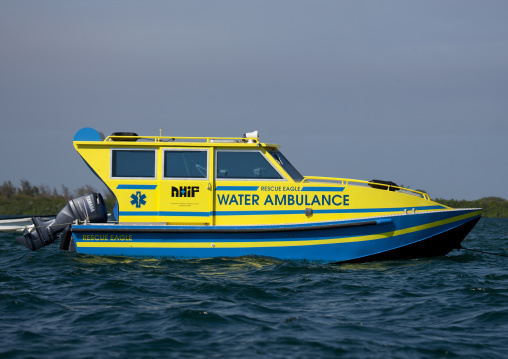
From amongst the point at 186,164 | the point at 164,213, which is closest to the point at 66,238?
the point at 164,213

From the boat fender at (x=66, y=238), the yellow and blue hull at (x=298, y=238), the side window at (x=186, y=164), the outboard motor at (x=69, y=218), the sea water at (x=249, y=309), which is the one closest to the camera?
the sea water at (x=249, y=309)

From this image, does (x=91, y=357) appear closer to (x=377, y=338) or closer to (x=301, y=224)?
(x=377, y=338)

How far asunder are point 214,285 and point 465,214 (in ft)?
15.8

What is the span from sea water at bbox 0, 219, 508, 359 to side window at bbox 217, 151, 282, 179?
1.49 m

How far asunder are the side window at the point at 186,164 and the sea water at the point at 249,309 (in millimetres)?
1559

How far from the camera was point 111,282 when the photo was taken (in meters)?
8.74

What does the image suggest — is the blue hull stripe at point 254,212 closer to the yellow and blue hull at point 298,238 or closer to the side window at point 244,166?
the yellow and blue hull at point 298,238

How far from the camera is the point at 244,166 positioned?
10.8 metres

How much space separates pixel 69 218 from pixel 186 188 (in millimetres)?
2308

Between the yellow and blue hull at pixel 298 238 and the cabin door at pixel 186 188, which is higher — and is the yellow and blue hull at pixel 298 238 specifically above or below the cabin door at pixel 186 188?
below

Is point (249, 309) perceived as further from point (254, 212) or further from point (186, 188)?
point (186, 188)

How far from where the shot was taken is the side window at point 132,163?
10906 millimetres

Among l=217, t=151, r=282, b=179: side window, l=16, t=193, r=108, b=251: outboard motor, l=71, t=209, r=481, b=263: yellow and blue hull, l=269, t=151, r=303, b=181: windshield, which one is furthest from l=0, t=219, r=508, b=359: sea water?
l=269, t=151, r=303, b=181: windshield

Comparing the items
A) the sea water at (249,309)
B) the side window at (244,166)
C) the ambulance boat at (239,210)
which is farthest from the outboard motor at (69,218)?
the side window at (244,166)
